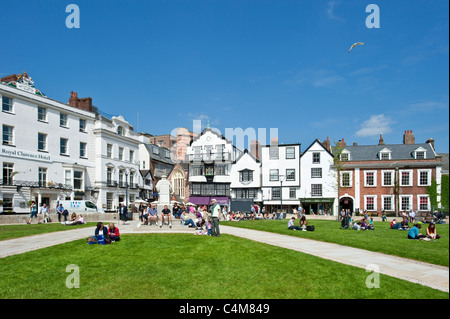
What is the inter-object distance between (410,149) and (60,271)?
5481cm

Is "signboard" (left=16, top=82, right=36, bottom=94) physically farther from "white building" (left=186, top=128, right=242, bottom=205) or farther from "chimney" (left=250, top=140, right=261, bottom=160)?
"chimney" (left=250, top=140, right=261, bottom=160)

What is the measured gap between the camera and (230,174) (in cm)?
6266

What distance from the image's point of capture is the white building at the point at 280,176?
58281 millimetres

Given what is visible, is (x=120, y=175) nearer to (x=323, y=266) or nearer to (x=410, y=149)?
(x=410, y=149)

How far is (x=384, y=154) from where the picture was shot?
55.1 meters

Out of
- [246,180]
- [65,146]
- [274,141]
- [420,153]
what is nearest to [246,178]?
[246,180]

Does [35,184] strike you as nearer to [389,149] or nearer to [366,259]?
[366,259]

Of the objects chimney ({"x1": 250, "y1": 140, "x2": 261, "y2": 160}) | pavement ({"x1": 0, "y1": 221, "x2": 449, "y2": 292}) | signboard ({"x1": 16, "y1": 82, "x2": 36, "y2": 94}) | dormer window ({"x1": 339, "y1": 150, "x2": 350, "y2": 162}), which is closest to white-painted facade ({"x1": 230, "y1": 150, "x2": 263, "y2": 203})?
chimney ({"x1": 250, "y1": 140, "x2": 261, "y2": 160})

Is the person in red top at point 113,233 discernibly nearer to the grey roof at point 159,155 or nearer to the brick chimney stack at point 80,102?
the brick chimney stack at point 80,102

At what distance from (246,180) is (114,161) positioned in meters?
21.4

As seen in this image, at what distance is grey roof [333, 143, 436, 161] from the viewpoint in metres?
54.1
